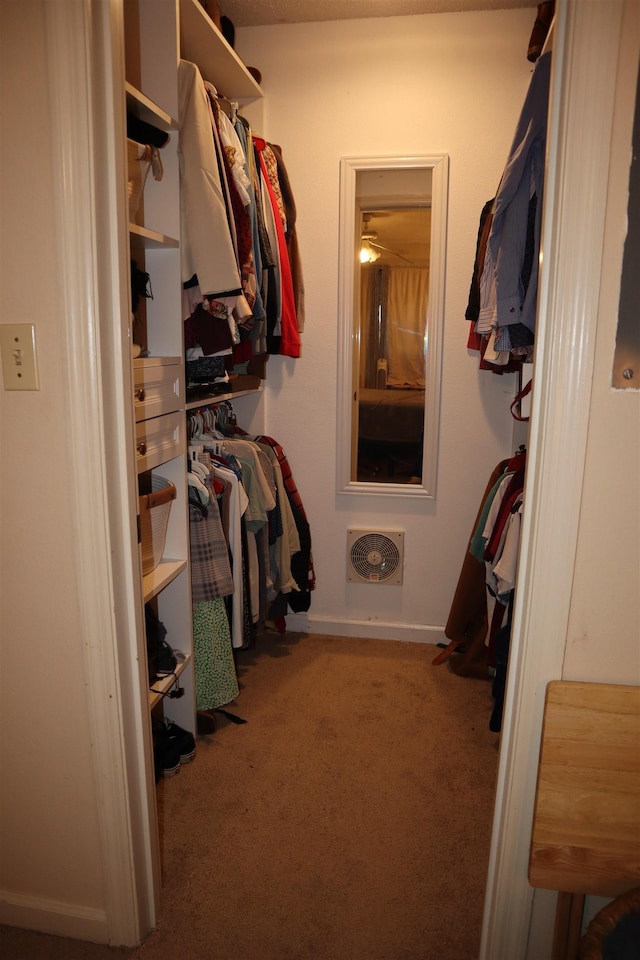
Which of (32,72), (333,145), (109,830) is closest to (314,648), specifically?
(109,830)

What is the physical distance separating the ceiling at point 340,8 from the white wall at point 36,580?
1799 mm

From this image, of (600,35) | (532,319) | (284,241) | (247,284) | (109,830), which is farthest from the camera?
(284,241)

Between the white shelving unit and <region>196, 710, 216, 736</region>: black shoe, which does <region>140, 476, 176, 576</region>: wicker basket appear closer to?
the white shelving unit

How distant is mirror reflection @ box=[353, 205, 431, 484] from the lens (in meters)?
2.81

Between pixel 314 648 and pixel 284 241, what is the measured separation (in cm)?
181

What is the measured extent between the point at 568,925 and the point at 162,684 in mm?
1202

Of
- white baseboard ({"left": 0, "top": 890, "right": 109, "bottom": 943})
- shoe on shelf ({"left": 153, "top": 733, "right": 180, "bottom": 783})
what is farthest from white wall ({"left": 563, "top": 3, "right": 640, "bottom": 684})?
shoe on shelf ({"left": 153, "top": 733, "right": 180, "bottom": 783})

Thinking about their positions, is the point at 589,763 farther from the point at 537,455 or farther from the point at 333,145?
the point at 333,145

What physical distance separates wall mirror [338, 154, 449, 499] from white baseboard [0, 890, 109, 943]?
1947 millimetres

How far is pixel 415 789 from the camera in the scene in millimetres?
2023

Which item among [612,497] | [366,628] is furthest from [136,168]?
[366,628]

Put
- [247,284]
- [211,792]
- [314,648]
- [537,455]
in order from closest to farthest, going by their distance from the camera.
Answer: [537,455], [211,792], [247,284], [314,648]

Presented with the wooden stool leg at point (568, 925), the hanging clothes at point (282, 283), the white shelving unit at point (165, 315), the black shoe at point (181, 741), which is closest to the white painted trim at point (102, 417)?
the white shelving unit at point (165, 315)

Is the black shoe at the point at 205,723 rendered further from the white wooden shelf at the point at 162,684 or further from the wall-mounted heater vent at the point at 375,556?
the wall-mounted heater vent at the point at 375,556
